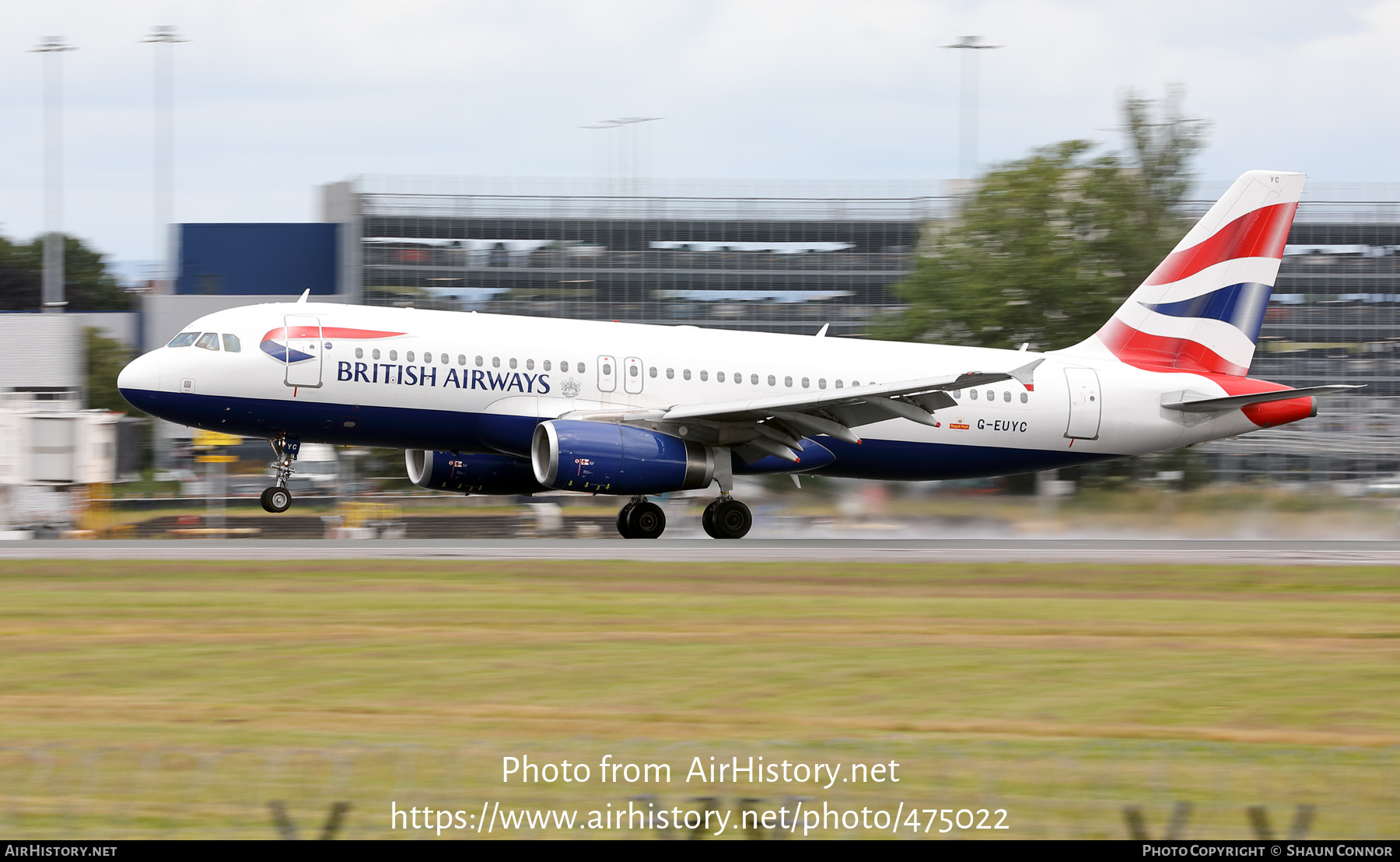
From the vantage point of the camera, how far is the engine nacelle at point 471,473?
2527 cm

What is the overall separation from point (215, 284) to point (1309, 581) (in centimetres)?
6430

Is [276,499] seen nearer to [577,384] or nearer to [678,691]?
[577,384]

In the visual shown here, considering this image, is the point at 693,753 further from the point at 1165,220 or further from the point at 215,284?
the point at 215,284

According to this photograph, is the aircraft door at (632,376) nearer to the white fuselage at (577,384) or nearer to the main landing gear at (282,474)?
the white fuselage at (577,384)

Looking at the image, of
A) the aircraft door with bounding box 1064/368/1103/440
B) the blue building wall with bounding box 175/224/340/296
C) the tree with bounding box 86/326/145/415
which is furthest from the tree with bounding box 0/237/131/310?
the aircraft door with bounding box 1064/368/1103/440

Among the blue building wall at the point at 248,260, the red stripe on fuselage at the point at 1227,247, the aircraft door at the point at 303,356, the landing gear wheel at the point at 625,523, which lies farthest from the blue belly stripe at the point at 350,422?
the blue building wall at the point at 248,260

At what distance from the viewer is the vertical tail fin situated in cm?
2752

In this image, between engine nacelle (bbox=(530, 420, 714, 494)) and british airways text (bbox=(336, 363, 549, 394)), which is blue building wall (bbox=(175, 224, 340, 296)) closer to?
british airways text (bbox=(336, 363, 549, 394))

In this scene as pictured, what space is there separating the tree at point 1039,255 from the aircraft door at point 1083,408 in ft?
64.9

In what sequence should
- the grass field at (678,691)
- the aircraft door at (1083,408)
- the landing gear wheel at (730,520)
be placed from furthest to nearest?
the aircraft door at (1083,408), the landing gear wheel at (730,520), the grass field at (678,691)

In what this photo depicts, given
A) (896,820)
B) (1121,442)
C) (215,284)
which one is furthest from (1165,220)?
(896,820)

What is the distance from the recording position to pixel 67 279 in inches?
4210

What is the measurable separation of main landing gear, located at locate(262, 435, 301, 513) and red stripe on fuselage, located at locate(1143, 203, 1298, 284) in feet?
54.9

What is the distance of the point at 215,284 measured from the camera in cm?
7256
